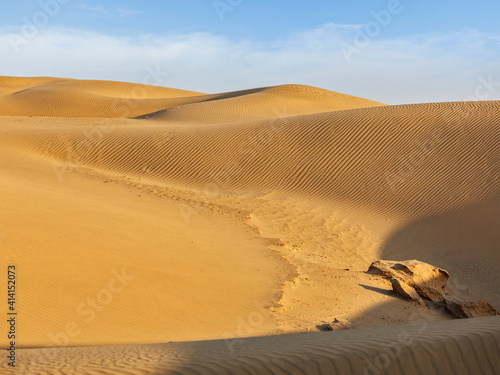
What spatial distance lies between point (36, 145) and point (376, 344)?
18.0 meters

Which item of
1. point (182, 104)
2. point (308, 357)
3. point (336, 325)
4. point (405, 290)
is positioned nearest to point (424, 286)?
point (405, 290)

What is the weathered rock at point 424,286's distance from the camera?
905 cm

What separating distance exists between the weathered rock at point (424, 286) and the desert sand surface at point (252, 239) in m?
0.24

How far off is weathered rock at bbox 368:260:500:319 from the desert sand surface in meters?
0.24

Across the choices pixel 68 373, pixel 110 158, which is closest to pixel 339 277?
pixel 68 373

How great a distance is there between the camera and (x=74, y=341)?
5.83 metres

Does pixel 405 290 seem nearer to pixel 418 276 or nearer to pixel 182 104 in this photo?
pixel 418 276

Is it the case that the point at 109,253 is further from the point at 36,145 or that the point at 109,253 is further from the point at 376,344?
the point at 36,145

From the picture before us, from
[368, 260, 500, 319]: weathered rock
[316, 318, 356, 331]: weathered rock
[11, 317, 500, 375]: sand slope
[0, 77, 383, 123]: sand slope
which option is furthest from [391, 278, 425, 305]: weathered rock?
[0, 77, 383, 123]: sand slope

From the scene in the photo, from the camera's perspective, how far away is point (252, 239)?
39.7ft

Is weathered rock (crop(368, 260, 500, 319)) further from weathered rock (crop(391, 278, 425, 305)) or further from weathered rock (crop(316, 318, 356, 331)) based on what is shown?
weathered rock (crop(316, 318, 356, 331))

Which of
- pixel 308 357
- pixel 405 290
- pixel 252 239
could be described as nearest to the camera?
pixel 308 357

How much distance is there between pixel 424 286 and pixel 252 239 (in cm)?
383

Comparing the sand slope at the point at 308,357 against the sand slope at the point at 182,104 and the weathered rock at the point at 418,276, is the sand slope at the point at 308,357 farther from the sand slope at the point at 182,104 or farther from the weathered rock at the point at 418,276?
the sand slope at the point at 182,104
